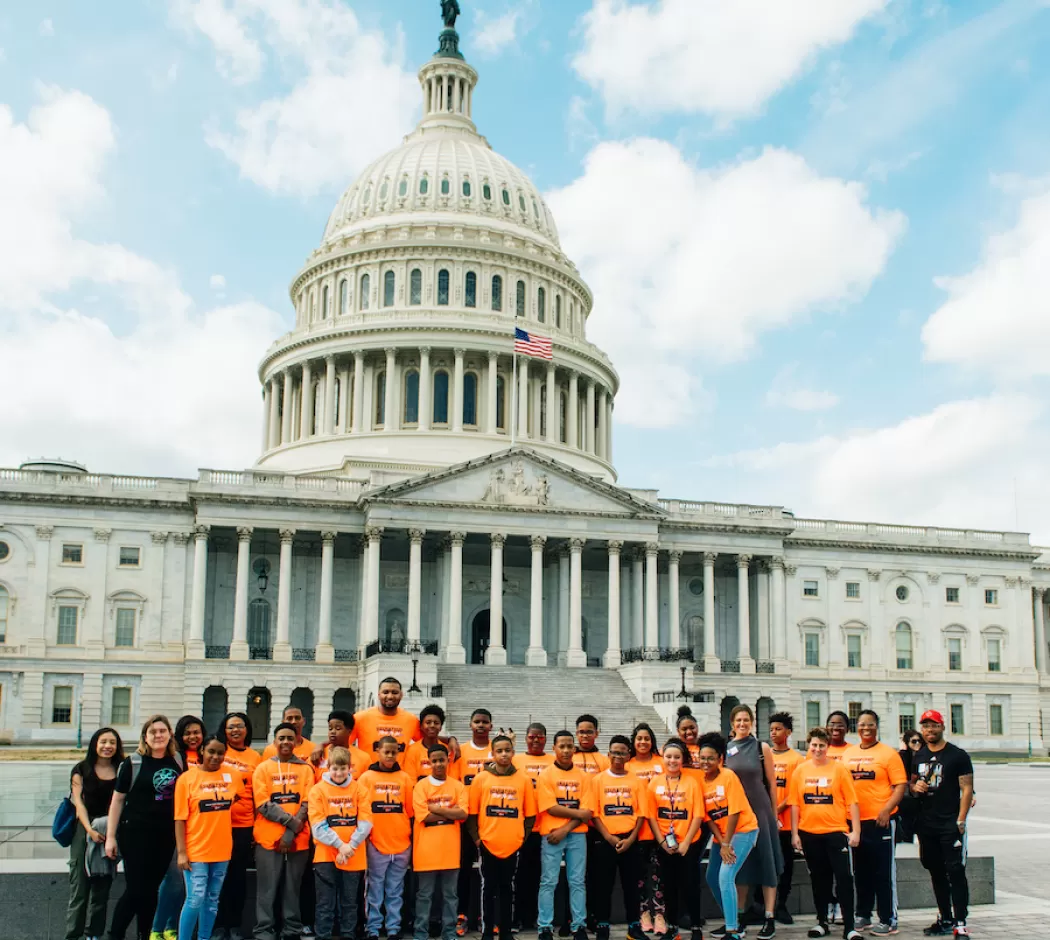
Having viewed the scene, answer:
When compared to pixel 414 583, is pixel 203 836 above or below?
below

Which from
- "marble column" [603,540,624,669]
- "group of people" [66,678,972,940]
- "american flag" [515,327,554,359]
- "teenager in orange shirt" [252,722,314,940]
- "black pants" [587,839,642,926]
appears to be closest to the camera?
"group of people" [66,678,972,940]

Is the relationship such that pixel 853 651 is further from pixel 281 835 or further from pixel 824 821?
pixel 281 835

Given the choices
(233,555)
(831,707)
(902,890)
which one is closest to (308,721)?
(233,555)

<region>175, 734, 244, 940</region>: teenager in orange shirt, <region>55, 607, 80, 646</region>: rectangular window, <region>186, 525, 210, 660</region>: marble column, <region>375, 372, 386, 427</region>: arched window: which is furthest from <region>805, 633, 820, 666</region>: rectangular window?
<region>175, 734, 244, 940</region>: teenager in orange shirt

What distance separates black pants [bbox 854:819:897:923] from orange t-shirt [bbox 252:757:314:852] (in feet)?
23.0

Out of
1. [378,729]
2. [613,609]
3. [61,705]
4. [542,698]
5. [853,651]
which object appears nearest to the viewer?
[378,729]

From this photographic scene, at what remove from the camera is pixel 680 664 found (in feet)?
189

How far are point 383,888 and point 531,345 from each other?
5666 centimetres

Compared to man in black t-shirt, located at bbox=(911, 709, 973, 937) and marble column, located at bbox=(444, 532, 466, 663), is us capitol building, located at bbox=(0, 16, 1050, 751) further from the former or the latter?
man in black t-shirt, located at bbox=(911, 709, 973, 937)

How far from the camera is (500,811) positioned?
50.0 feet

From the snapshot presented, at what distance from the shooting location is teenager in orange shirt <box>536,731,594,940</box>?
50.0 feet

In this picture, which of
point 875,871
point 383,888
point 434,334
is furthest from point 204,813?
point 434,334

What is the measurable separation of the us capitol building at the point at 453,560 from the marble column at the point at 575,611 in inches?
7.7

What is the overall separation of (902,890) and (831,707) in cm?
5536
